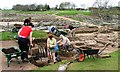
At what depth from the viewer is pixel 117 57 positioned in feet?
49.9

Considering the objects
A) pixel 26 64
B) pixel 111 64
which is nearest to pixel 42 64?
pixel 26 64

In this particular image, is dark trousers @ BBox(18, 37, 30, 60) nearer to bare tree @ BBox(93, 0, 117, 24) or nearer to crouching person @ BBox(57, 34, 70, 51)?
crouching person @ BBox(57, 34, 70, 51)

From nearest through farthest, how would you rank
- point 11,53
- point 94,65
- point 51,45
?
point 94,65 → point 11,53 → point 51,45

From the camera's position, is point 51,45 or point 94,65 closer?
point 94,65

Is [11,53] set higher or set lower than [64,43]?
higher

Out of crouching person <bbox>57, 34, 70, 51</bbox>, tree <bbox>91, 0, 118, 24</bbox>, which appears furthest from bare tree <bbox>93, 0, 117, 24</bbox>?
crouching person <bbox>57, 34, 70, 51</bbox>

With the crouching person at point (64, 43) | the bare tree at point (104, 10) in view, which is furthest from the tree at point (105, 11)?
the crouching person at point (64, 43)

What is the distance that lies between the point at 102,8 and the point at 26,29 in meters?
69.8

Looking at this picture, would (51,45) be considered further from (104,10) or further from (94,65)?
(104,10)

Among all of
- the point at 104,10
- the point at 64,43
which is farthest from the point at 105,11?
the point at 64,43

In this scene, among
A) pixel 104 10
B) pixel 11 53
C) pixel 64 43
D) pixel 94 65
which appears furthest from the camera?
pixel 104 10

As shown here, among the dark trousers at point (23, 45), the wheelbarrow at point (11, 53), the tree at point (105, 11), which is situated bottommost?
the tree at point (105, 11)

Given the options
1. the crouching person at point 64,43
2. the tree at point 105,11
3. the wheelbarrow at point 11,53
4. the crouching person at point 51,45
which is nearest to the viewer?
the wheelbarrow at point 11,53

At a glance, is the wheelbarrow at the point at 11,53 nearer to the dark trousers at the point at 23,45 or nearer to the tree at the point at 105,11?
the dark trousers at the point at 23,45
